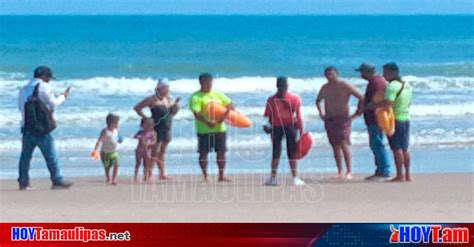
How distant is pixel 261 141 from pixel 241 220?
539 centimetres

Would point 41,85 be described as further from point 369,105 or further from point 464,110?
point 464,110

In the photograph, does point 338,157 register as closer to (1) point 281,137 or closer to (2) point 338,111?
(2) point 338,111

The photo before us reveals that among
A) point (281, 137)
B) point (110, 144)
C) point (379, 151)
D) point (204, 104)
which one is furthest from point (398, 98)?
point (110, 144)

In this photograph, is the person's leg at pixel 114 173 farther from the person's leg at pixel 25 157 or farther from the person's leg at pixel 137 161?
the person's leg at pixel 25 157

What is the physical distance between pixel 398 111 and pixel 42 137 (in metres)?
4.12

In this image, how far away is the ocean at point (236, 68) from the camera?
1653 cm

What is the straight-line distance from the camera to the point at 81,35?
5694 cm

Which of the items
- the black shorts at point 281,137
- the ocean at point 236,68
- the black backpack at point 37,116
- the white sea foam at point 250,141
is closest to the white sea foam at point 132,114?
the ocean at point 236,68

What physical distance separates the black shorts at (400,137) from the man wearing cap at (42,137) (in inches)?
150

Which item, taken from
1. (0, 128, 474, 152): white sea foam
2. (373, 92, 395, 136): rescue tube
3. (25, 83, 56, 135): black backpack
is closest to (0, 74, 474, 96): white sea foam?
(0, 128, 474, 152): white sea foam

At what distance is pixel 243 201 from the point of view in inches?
496

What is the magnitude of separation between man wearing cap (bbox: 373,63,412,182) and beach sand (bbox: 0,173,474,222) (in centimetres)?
28

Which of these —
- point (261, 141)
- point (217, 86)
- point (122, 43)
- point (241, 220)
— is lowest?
point (241, 220)

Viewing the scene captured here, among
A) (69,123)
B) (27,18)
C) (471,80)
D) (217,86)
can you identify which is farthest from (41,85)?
(27,18)
